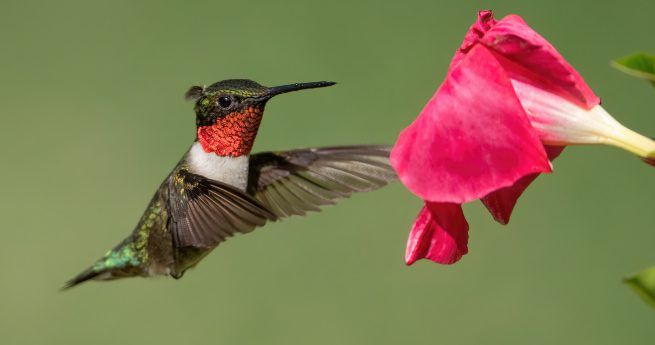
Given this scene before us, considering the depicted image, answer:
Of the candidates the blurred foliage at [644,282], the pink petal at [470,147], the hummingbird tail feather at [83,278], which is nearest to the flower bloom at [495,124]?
the pink petal at [470,147]

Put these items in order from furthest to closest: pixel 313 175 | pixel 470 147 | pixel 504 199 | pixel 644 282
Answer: pixel 313 175
pixel 504 199
pixel 470 147
pixel 644 282

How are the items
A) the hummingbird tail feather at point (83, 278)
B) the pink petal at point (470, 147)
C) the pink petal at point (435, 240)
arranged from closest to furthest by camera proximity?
the pink petal at point (470, 147) < the pink petal at point (435, 240) < the hummingbird tail feather at point (83, 278)

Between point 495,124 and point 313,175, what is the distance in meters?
0.69

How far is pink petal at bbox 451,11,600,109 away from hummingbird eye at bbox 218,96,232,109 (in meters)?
0.47

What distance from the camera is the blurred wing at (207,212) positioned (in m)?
1.05

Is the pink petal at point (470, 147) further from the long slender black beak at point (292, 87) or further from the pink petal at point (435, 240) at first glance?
the long slender black beak at point (292, 87)

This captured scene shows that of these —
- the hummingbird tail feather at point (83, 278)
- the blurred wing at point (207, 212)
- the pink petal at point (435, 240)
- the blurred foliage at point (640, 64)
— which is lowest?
the hummingbird tail feather at point (83, 278)

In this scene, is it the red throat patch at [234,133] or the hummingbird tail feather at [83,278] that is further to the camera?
the hummingbird tail feather at [83,278]

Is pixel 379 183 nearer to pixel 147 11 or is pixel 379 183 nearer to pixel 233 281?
pixel 233 281

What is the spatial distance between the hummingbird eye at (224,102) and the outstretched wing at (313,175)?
19 centimetres

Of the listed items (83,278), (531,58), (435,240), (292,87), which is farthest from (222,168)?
(531,58)

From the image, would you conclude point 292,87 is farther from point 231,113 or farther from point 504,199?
point 504,199

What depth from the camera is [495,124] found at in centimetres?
60

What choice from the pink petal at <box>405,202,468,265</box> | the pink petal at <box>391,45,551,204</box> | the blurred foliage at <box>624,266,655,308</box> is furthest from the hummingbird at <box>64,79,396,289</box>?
the blurred foliage at <box>624,266,655,308</box>
